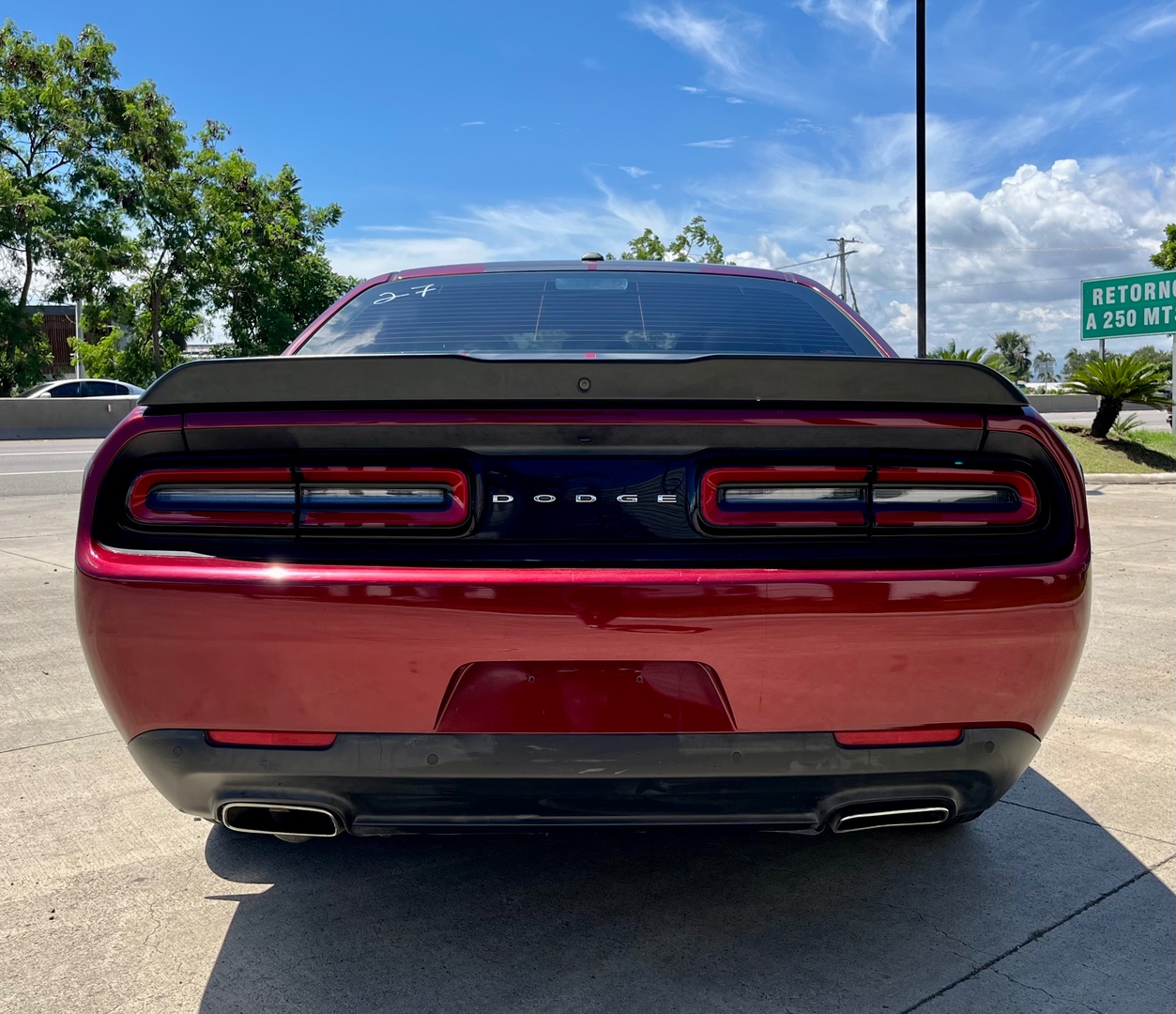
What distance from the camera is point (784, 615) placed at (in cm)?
190

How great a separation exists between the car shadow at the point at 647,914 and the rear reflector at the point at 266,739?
22.4 inches

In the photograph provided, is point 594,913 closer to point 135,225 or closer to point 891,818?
point 891,818

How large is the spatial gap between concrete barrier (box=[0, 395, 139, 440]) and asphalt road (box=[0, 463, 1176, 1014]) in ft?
75.1

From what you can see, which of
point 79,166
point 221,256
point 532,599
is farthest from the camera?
point 221,256

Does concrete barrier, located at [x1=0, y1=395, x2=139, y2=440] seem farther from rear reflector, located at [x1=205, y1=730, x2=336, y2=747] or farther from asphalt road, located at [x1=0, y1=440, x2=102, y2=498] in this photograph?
rear reflector, located at [x1=205, y1=730, x2=336, y2=747]

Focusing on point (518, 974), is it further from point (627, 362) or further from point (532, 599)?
point (627, 362)

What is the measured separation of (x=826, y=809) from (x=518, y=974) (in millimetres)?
770

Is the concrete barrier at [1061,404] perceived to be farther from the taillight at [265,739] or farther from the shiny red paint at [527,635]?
the taillight at [265,739]

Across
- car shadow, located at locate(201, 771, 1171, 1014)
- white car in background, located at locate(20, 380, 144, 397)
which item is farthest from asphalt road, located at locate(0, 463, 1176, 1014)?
white car in background, located at locate(20, 380, 144, 397)

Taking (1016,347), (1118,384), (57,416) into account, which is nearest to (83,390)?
(57,416)

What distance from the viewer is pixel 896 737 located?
2.00m

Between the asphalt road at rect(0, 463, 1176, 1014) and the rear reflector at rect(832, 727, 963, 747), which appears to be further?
the asphalt road at rect(0, 463, 1176, 1014)

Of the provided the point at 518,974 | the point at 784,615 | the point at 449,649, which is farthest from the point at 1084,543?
the point at 518,974

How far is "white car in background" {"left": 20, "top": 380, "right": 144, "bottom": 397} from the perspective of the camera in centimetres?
2650
